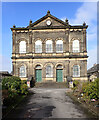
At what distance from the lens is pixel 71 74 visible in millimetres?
26203

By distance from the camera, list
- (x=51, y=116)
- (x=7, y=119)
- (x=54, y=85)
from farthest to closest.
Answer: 1. (x=54, y=85)
2. (x=51, y=116)
3. (x=7, y=119)

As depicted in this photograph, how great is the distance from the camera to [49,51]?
26.8 meters

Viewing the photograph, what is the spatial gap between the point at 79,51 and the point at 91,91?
16.2m

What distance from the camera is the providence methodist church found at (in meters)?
26.2

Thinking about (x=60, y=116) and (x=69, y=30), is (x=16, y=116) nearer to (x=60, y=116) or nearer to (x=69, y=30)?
(x=60, y=116)

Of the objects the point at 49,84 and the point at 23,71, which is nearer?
the point at 49,84

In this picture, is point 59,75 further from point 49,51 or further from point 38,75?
point 49,51

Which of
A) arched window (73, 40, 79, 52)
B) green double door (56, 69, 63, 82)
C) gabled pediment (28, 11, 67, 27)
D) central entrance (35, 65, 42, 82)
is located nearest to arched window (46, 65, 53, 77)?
green double door (56, 69, 63, 82)

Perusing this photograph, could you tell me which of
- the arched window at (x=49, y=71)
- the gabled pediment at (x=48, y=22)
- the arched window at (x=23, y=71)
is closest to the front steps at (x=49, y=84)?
the arched window at (x=49, y=71)

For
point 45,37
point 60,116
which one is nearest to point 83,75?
point 45,37

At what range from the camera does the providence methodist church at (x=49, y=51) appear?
86.1ft

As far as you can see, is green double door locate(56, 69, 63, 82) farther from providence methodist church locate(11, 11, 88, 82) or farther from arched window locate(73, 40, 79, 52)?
arched window locate(73, 40, 79, 52)

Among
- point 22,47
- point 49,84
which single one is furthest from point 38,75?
point 22,47

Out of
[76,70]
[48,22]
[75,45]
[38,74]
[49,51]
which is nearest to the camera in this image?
[76,70]
